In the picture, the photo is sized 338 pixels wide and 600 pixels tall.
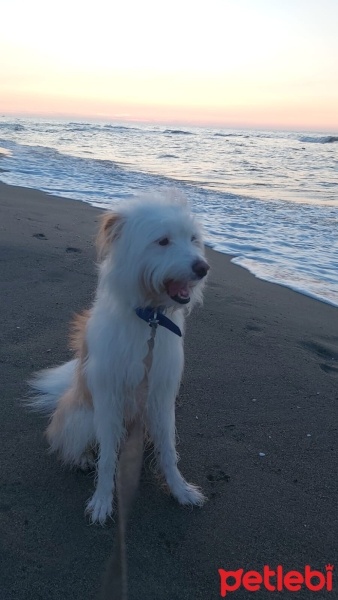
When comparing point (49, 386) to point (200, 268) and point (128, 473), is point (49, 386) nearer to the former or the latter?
point (128, 473)

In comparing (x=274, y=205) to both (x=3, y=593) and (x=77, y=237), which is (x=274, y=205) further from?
(x=3, y=593)

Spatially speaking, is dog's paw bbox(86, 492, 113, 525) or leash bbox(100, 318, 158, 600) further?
dog's paw bbox(86, 492, 113, 525)

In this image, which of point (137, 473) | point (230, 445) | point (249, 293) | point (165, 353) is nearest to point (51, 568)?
point (137, 473)

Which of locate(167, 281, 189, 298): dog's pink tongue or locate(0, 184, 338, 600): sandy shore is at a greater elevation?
locate(167, 281, 189, 298): dog's pink tongue

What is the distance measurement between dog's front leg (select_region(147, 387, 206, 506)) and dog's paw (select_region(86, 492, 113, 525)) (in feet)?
1.19

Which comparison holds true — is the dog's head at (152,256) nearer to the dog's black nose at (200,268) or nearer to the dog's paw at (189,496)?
the dog's black nose at (200,268)

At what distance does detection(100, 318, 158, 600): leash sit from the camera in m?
2.31

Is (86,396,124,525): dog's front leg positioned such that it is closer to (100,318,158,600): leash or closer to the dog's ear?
(100,318,158,600): leash

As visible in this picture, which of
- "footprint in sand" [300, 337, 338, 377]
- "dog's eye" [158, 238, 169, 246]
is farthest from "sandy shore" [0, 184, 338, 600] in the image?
"dog's eye" [158, 238, 169, 246]

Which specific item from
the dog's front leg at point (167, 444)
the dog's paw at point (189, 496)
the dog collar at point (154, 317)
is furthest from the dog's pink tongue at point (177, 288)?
the dog's paw at point (189, 496)

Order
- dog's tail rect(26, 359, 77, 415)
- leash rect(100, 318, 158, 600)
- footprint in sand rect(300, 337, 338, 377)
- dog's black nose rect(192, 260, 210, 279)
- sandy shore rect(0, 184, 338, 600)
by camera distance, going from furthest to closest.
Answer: footprint in sand rect(300, 337, 338, 377), dog's tail rect(26, 359, 77, 415), dog's black nose rect(192, 260, 210, 279), sandy shore rect(0, 184, 338, 600), leash rect(100, 318, 158, 600)

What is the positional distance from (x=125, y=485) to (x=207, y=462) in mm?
530

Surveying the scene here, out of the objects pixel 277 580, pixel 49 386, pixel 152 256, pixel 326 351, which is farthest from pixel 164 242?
pixel 326 351

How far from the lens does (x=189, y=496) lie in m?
2.91
